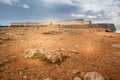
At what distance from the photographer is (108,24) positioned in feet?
102

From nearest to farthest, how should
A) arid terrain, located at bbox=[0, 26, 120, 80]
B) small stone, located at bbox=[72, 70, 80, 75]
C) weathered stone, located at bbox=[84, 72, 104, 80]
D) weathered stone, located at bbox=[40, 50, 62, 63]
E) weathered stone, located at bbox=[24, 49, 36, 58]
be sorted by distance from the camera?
weathered stone, located at bbox=[84, 72, 104, 80] → arid terrain, located at bbox=[0, 26, 120, 80] → small stone, located at bbox=[72, 70, 80, 75] → weathered stone, located at bbox=[40, 50, 62, 63] → weathered stone, located at bbox=[24, 49, 36, 58]

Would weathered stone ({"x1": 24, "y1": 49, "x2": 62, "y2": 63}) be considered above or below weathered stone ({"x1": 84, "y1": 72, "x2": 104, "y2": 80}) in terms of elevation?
above

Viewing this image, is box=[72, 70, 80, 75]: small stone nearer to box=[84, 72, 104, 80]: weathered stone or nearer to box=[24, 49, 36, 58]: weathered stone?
box=[84, 72, 104, 80]: weathered stone

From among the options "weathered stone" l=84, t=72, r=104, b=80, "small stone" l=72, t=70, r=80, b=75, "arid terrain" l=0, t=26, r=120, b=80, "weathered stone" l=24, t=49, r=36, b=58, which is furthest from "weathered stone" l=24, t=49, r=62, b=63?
"weathered stone" l=84, t=72, r=104, b=80

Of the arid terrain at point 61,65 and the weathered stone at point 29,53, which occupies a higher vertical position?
the weathered stone at point 29,53

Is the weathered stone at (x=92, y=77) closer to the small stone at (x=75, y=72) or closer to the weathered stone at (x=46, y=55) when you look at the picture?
the small stone at (x=75, y=72)

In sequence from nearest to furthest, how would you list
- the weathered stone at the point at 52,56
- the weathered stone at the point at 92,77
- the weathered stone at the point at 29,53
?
the weathered stone at the point at 92,77
the weathered stone at the point at 52,56
the weathered stone at the point at 29,53

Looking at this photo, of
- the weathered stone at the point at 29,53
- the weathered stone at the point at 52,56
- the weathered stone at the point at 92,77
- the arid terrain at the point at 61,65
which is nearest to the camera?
the weathered stone at the point at 92,77

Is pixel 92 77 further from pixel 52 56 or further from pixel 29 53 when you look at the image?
pixel 29 53

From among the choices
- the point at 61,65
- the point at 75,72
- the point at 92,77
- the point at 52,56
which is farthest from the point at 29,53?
the point at 92,77

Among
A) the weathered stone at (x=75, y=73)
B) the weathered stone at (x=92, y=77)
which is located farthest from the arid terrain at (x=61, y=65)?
the weathered stone at (x=92, y=77)

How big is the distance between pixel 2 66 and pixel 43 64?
2.08 metres

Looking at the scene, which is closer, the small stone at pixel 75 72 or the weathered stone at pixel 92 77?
the weathered stone at pixel 92 77

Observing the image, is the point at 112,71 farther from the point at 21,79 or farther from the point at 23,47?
the point at 23,47
